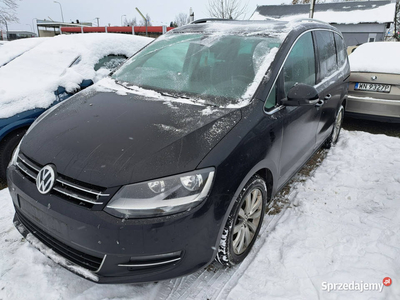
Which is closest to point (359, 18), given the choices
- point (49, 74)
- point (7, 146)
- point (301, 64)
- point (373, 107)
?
point (373, 107)

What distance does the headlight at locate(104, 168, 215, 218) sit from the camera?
1.58m

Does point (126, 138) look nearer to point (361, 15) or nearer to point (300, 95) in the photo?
point (300, 95)

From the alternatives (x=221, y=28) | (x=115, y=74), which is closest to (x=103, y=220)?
(x=115, y=74)

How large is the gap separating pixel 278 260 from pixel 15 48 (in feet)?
16.1

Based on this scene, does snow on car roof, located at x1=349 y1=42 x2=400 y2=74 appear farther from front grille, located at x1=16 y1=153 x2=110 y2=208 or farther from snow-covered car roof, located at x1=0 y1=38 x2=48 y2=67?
snow-covered car roof, located at x1=0 y1=38 x2=48 y2=67

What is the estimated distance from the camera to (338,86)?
3820mm

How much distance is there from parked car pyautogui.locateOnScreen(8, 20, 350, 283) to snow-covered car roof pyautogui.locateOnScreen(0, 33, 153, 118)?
124cm

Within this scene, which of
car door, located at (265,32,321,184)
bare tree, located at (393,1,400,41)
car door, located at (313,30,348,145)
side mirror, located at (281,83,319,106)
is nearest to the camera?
side mirror, located at (281,83,319,106)

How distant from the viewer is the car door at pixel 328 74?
3.21 meters

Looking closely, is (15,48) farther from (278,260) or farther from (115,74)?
(278,260)

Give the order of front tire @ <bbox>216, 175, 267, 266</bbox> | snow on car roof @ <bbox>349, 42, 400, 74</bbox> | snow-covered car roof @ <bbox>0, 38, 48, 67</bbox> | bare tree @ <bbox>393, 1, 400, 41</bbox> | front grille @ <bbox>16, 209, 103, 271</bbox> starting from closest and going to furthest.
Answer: front grille @ <bbox>16, 209, 103, 271</bbox>, front tire @ <bbox>216, 175, 267, 266</bbox>, snow-covered car roof @ <bbox>0, 38, 48, 67</bbox>, snow on car roof @ <bbox>349, 42, 400, 74</bbox>, bare tree @ <bbox>393, 1, 400, 41</bbox>

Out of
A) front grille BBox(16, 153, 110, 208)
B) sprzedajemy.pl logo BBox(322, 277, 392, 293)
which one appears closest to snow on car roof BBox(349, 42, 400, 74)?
sprzedajemy.pl logo BBox(322, 277, 392, 293)

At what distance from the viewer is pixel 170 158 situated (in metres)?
1.67

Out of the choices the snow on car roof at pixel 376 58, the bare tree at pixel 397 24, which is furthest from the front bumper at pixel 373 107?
the bare tree at pixel 397 24
